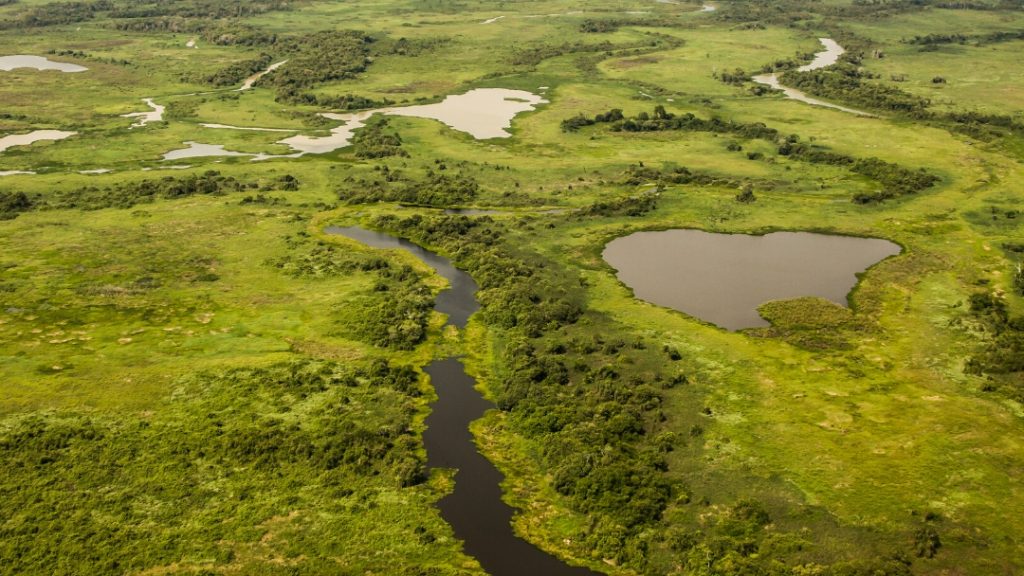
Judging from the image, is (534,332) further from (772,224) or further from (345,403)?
(772,224)

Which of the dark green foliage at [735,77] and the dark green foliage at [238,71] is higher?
the dark green foliage at [238,71]

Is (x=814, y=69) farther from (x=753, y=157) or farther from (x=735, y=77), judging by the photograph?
(x=753, y=157)

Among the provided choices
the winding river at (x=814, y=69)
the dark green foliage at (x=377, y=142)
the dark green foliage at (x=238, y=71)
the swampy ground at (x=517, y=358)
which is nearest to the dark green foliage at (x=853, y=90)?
the winding river at (x=814, y=69)

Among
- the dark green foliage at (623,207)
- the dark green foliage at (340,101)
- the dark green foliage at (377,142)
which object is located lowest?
the dark green foliage at (623,207)

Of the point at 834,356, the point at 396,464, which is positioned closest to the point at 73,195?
the point at 396,464

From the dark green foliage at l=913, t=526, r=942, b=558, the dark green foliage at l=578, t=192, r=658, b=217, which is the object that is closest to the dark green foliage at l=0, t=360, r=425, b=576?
the dark green foliage at l=913, t=526, r=942, b=558

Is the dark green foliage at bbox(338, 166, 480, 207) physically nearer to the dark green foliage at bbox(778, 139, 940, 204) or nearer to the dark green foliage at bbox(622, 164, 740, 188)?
the dark green foliage at bbox(622, 164, 740, 188)

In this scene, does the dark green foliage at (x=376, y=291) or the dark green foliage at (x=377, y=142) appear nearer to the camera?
the dark green foliage at (x=376, y=291)

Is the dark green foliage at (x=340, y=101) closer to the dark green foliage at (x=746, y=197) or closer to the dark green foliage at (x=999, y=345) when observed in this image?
the dark green foliage at (x=746, y=197)
